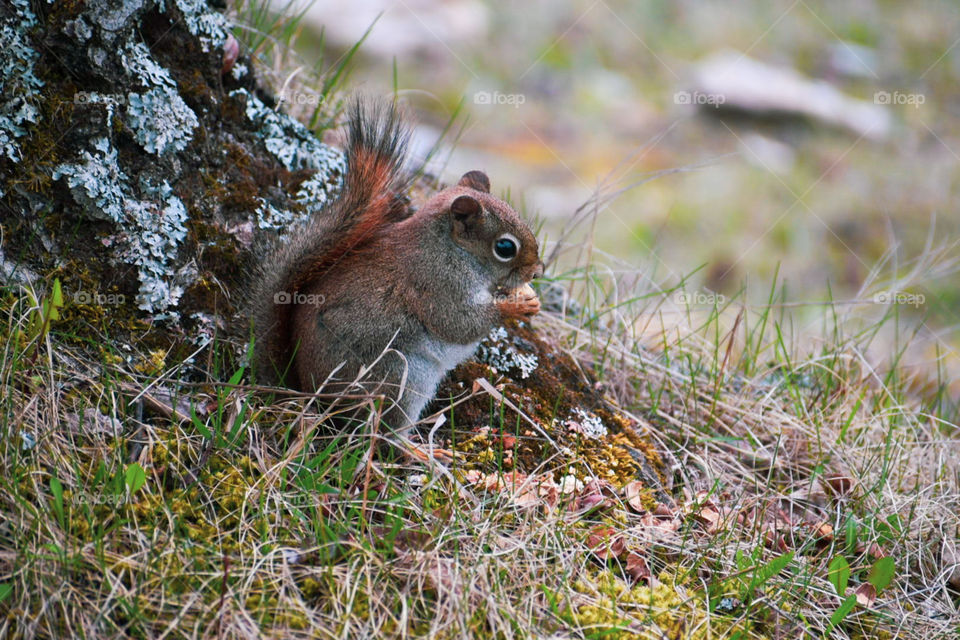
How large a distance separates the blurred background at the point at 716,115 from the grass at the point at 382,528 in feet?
10.1

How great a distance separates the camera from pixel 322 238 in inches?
81.0

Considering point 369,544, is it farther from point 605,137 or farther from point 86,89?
point 605,137

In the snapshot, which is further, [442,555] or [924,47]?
[924,47]

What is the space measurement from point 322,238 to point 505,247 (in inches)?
20.2

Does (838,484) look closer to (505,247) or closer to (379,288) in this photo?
(505,247)

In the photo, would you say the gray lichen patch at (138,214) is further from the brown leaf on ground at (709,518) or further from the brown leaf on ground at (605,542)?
the brown leaf on ground at (709,518)

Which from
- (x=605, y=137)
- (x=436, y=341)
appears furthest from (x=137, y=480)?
(x=605, y=137)

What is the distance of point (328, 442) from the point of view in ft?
6.76

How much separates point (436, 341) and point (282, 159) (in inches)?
29.7

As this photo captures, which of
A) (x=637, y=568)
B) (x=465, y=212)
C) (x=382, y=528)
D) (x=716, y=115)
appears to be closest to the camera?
(x=382, y=528)

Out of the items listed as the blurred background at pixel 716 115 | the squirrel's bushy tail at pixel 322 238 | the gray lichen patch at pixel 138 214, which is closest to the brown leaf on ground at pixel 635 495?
the squirrel's bushy tail at pixel 322 238

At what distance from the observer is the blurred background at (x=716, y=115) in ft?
18.6

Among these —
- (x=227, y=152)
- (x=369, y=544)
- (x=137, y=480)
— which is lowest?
(x=137, y=480)

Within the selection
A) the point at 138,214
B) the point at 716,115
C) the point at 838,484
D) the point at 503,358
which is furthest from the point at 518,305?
the point at 716,115
